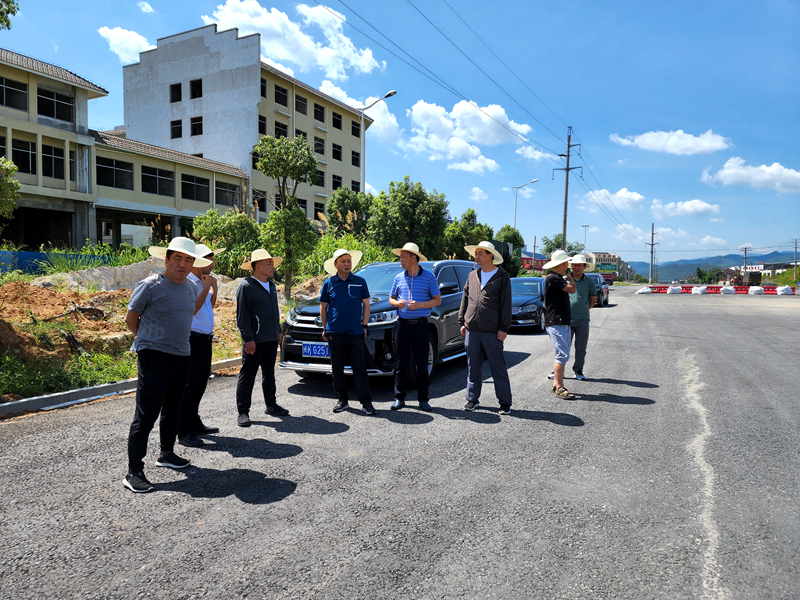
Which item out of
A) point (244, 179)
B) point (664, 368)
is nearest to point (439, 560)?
point (664, 368)

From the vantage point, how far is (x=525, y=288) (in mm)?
15109

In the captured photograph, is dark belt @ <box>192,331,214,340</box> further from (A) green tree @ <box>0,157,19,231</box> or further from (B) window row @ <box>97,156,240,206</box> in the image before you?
(B) window row @ <box>97,156,240,206</box>

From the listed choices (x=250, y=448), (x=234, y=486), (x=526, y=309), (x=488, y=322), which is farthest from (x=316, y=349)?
(x=526, y=309)

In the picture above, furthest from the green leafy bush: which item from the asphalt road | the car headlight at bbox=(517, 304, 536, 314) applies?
the asphalt road

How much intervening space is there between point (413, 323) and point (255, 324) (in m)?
1.84

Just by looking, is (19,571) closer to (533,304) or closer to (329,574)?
(329,574)

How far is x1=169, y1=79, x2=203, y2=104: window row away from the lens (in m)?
38.7

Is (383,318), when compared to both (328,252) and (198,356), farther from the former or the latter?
(328,252)

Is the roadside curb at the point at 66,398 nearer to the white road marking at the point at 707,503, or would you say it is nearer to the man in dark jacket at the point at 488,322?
the man in dark jacket at the point at 488,322

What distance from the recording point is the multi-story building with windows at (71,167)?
24781mm

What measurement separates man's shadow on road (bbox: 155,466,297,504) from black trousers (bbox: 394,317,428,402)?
2.37 m

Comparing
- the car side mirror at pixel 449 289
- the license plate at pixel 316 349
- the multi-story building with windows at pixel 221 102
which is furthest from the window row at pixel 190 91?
the license plate at pixel 316 349

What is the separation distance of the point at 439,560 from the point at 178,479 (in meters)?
2.33

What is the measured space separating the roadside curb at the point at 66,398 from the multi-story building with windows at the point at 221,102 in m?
29.2
